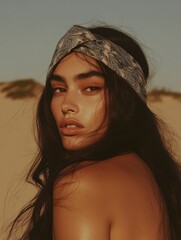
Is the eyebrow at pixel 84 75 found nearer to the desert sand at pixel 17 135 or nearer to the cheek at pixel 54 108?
the cheek at pixel 54 108

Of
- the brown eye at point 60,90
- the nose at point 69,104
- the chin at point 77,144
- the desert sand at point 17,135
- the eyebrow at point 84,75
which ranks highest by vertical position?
the eyebrow at point 84,75

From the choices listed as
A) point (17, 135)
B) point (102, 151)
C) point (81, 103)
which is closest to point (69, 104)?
point (81, 103)

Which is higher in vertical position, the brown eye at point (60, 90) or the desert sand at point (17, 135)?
the brown eye at point (60, 90)

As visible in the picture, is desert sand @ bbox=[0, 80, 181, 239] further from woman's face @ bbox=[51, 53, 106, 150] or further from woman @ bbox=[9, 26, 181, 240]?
woman's face @ bbox=[51, 53, 106, 150]

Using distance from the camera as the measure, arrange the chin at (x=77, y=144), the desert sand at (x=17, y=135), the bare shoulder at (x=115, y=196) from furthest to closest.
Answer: the desert sand at (x=17, y=135) < the chin at (x=77, y=144) < the bare shoulder at (x=115, y=196)

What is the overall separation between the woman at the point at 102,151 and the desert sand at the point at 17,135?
15.5 ft

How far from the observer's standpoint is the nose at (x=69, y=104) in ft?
5.80

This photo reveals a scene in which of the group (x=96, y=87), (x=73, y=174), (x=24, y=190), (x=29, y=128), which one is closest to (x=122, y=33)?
(x=96, y=87)

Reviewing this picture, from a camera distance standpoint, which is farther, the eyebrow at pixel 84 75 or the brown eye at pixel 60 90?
the brown eye at pixel 60 90

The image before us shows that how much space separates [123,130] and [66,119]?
6.7 inches

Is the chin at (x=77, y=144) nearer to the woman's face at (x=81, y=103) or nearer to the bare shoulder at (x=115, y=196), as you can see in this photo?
the woman's face at (x=81, y=103)

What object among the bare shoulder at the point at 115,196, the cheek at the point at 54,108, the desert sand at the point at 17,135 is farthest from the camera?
the desert sand at the point at 17,135

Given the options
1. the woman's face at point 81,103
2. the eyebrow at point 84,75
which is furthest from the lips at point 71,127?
the eyebrow at point 84,75

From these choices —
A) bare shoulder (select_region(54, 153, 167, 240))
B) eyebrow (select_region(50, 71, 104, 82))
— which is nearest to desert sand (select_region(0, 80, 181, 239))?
eyebrow (select_region(50, 71, 104, 82))
